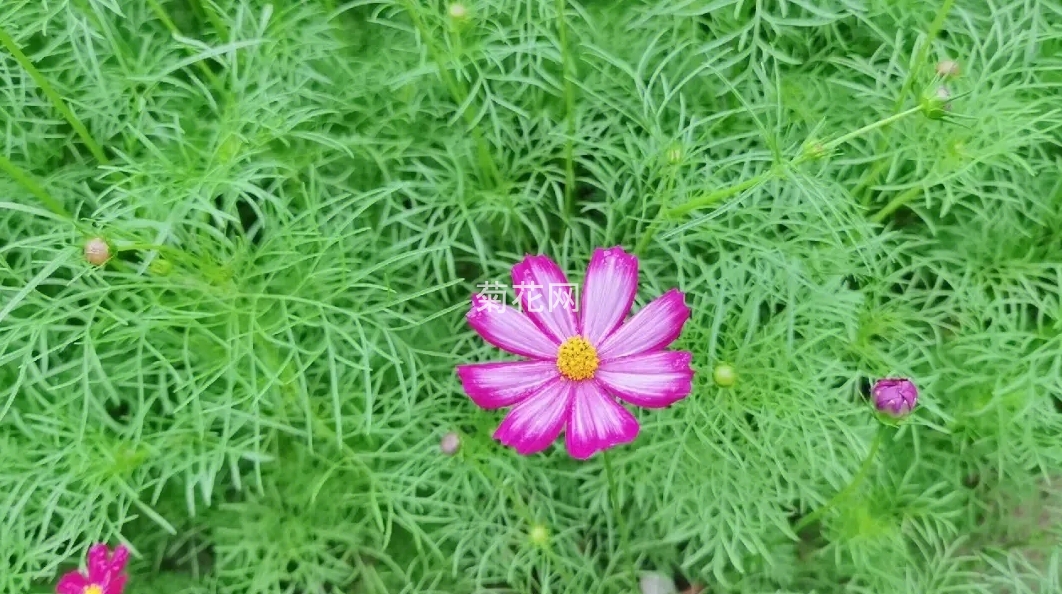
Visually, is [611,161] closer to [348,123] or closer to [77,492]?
[348,123]

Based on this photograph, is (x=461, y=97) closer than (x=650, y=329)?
No

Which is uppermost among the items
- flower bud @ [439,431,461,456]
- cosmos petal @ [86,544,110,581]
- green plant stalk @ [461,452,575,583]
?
flower bud @ [439,431,461,456]

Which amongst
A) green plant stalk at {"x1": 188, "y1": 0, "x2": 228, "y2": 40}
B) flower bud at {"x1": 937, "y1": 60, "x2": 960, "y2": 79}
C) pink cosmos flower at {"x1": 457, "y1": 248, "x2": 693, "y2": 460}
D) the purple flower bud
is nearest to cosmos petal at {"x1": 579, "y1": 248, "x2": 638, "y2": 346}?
pink cosmos flower at {"x1": 457, "y1": 248, "x2": 693, "y2": 460}

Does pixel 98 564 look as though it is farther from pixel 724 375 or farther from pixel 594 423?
pixel 724 375

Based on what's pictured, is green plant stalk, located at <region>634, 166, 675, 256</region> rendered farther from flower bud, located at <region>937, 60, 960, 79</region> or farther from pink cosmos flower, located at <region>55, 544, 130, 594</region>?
pink cosmos flower, located at <region>55, 544, 130, 594</region>

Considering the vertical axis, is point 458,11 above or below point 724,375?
above

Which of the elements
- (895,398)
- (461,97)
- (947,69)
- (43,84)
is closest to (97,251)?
(43,84)
